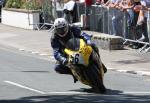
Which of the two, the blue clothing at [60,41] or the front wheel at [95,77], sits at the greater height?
the blue clothing at [60,41]

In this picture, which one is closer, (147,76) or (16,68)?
(147,76)

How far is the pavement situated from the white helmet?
4.31m

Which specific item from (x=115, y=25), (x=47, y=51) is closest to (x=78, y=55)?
(x=47, y=51)

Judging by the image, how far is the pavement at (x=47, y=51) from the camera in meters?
19.5

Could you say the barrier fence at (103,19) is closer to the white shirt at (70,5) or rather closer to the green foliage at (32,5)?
the white shirt at (70,5)

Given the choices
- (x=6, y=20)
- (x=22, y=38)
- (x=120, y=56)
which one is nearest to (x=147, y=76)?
(x=120, y=56)

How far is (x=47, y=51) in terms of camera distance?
23625mm

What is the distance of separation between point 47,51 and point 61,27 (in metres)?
9.52

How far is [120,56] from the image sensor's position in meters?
21.8

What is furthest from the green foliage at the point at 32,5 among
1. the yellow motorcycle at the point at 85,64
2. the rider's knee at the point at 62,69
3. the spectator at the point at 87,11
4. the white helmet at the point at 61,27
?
the yellow motorcycle at the point at 85,64

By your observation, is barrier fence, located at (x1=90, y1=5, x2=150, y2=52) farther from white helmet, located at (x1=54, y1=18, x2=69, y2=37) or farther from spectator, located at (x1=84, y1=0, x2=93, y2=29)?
white helmet, located at (x1=54, y1=18, x2=69, y2=37)

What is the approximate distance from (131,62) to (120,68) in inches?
47.7

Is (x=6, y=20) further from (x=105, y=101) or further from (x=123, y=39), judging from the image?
(x=105, y=101)

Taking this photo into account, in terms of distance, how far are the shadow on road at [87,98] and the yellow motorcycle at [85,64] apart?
13.8 inches
